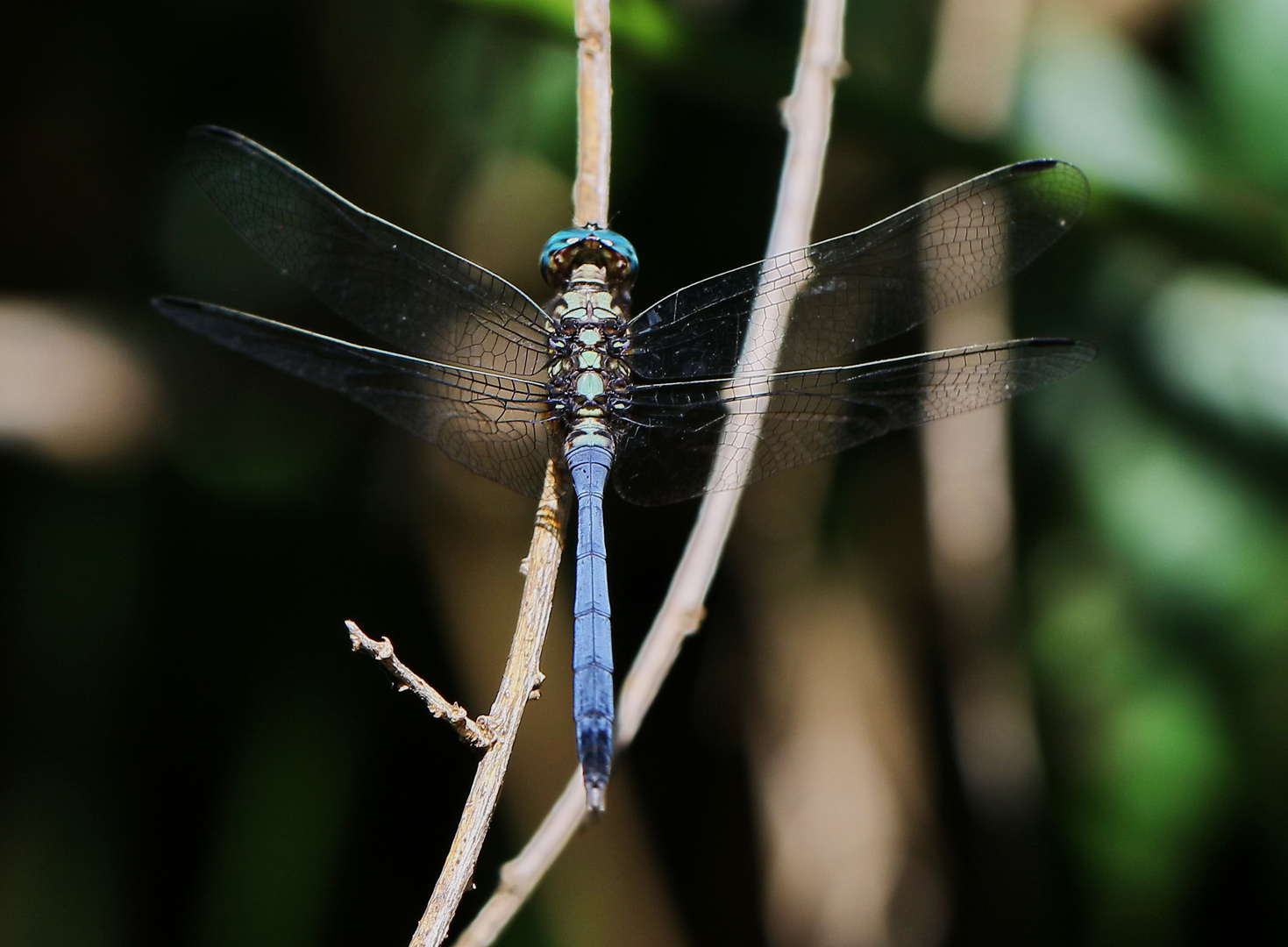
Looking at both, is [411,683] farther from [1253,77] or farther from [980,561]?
[1253,77]

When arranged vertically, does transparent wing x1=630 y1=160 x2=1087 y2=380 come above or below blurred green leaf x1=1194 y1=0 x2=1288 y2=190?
below

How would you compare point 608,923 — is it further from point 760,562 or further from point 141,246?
point 141,246

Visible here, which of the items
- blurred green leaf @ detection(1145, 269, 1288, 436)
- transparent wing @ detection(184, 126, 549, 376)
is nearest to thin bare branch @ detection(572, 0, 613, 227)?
transparent wing @ detection(184, 126, 549, 376)

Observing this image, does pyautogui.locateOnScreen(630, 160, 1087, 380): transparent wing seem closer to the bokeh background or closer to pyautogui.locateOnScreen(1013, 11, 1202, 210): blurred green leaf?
the bokeh background

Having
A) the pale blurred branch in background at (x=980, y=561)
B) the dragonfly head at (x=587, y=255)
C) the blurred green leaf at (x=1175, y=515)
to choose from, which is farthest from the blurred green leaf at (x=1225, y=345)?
the dragonfly head at (x=587, y=255)

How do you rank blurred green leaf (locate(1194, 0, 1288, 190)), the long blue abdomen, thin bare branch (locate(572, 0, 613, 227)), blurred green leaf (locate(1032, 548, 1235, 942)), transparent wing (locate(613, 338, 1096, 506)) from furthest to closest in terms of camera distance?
1. blurred green leaf (locate(1194, 0, 1288, 190))
2. blurred green leaf (locate(1032, 548, 1235, 942))
3. transparent wing (locate(613, 338, 1096, 506))
4. thin bare branch (locate(572, 0, 613, 227))
5. the long blue abdomen

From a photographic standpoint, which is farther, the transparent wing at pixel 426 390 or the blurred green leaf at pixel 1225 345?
the blurred green leaf at pixel 1225 345

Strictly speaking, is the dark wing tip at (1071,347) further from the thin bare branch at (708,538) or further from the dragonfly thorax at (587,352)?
the dragonfly thorax at (587,352)

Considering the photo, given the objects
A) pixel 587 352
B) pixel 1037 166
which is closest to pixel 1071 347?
pixel 1037 166
